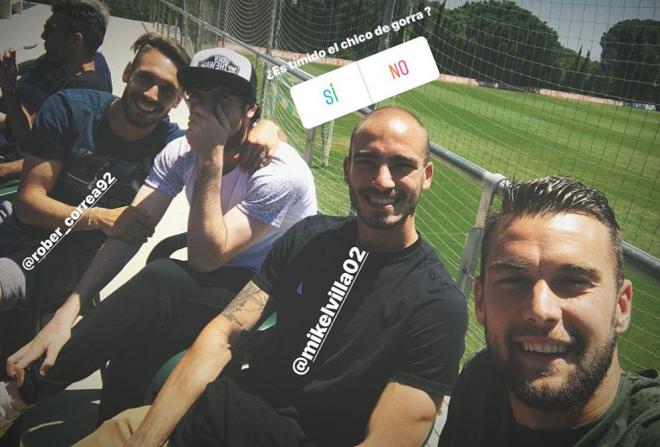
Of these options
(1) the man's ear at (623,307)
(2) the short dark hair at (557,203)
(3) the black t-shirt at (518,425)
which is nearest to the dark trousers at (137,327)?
(3) the black t-shirt at (518,425)

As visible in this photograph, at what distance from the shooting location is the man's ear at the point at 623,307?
2.48 feet

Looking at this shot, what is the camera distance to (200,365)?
4.19ft

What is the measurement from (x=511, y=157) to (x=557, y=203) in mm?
5050

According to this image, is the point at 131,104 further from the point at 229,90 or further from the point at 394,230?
the point at 394,230

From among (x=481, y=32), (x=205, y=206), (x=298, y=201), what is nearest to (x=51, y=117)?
(x=205, y=206)

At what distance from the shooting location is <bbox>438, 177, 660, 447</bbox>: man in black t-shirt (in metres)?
0.74

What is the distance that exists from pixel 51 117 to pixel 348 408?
63.9 inches

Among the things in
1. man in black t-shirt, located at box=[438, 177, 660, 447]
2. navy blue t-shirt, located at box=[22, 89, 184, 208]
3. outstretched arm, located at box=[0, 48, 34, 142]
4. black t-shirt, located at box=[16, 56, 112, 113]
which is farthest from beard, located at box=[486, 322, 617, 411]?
outstretched arm, located at box=[0, 48, 34, 142]

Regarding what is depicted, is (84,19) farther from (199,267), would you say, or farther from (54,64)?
(199,267)

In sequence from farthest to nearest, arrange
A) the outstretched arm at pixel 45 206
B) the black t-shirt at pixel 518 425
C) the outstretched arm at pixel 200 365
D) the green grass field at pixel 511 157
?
the outstretched arm at pixel 45 206, the green grass field at pixel 511 157, the outstretched arm at pixel 200 365, the black t-shirt at pixel 518 425

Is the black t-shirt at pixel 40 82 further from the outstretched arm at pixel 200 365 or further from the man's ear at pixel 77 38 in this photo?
the outstretched arm at pixel 200 365

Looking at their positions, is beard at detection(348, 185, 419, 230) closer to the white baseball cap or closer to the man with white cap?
the man with white cap

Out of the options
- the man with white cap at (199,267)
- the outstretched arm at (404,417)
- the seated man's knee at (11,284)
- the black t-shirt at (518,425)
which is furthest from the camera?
the seated man's knee at (11,284)
